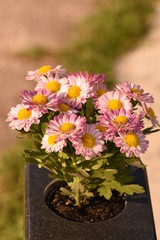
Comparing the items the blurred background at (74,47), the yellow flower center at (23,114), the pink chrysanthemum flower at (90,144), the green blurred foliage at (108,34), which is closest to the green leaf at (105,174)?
the pink chrysanthemum flower at (90,144)

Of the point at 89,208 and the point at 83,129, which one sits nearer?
the point at 83,129

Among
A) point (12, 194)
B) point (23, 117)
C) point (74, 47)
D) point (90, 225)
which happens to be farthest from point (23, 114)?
point (74, 47)

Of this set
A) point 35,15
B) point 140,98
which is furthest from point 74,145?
point 35,15

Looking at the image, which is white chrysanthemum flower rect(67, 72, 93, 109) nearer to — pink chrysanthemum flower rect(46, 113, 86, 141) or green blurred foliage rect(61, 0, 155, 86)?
pink chrysanthemum flower rect(46, 113, 86, 141)

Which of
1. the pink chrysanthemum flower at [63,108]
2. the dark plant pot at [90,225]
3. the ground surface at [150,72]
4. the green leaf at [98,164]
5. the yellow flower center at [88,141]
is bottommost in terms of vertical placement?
the dark plant pot at [90,225]

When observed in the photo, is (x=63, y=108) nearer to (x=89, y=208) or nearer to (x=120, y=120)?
(x=120, y=120)

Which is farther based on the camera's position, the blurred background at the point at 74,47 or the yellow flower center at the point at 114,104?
the blurred background at the point at 74,47

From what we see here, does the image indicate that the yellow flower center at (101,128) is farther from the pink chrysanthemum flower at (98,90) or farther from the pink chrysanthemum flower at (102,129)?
the pink chrysanthemum flower at (98,90)
